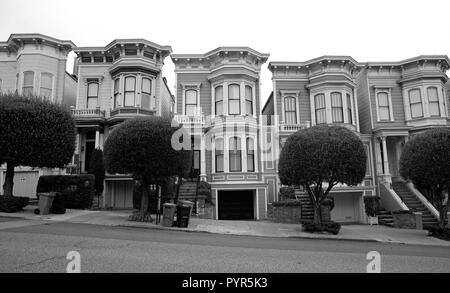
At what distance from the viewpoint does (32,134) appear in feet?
49.8

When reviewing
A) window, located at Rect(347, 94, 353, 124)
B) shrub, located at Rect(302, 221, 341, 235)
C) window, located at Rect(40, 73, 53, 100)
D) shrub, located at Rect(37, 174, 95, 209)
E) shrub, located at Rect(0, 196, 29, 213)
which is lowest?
shrub, located at Rect(302, 221, 341, 235)

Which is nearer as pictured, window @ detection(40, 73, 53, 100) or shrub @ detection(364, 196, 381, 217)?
shrub @ detection(364, 196, 381, 217)

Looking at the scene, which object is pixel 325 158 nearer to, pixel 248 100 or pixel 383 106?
pixel 248 100

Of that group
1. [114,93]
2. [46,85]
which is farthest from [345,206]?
[46,85]

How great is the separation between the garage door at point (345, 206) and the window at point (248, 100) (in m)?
8.40

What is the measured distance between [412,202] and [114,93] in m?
21.5

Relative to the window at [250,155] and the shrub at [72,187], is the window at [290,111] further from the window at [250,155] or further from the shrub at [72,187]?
the shrub at [72,187]

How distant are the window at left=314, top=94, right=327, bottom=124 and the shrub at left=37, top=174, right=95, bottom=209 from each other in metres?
15.9

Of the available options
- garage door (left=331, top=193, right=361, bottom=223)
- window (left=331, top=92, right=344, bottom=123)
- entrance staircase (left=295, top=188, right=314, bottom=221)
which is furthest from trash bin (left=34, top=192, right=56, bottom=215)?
window (left=331, top=92, right=344, bottom=123)

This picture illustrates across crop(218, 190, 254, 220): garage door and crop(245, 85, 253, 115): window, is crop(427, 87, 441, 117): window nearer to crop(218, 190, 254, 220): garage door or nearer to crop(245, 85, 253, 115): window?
crop(245, 85, 253, 115): window

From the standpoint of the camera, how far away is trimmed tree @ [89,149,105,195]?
68.1ft
